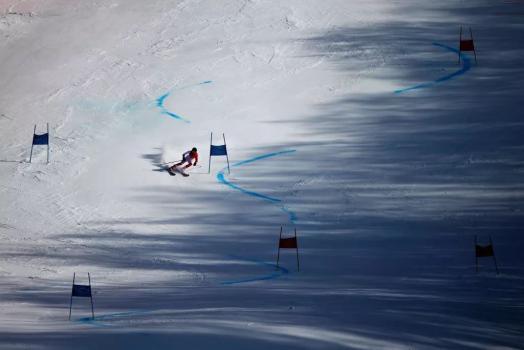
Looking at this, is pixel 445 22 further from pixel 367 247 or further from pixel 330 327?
pixel 330 327

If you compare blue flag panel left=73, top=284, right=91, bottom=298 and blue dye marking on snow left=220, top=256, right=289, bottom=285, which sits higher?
blue dye marking on snow left=220, top=256, right=289, bottom=285

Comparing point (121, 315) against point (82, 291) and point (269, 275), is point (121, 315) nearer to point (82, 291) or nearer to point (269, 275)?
point (82, 291)

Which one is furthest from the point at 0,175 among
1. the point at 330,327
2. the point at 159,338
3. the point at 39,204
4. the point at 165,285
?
the point at 330,327

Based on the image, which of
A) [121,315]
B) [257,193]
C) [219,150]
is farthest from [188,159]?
[121,315]

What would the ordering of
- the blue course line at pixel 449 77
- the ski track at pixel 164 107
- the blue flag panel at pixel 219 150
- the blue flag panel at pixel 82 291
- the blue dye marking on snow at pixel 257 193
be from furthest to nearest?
the blue course line at pixel 449 77 → the ski track at pixel 164 107 → the blue flag panel at pixel 219 150 → the blue dye marking on snow at pixel 257 193 → the blue flag panel at pixel 82 291

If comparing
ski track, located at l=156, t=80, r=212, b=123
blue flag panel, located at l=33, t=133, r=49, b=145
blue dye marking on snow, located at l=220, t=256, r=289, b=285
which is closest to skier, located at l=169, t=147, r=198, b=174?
ski track, located at l=156, t=80, r=212, b=123

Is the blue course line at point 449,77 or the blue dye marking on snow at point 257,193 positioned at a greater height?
the blue course line at point 449,77

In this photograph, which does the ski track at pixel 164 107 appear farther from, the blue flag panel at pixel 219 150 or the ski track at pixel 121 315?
the ski track at pixel 121 315

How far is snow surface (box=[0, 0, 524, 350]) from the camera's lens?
31.3 ft

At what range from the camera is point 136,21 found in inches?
758

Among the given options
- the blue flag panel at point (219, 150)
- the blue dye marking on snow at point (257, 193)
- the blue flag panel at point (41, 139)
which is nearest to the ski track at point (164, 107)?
the blue dye marking on snow at point (257, 193)

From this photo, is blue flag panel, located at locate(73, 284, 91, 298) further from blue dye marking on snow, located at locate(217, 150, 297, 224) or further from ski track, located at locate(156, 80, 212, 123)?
ski track, located at locate(156, 80, 212, 123)

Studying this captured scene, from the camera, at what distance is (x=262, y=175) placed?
1390cm

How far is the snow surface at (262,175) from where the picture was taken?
9.55 meters
